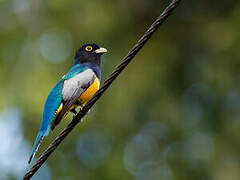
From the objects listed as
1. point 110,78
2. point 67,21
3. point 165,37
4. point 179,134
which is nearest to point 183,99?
point 179,134

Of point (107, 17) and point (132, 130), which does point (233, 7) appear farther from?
point (132, 130)

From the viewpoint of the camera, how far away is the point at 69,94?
5.57 m

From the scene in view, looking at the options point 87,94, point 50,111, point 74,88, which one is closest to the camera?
point 50,111

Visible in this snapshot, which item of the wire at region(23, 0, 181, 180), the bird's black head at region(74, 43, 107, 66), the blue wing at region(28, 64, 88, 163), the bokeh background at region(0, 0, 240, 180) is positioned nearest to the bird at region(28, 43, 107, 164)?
the blue wing at region(28, 64, 88, 163)

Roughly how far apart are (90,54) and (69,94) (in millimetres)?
1344

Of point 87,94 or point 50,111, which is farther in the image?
point 87,94

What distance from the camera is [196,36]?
11328 mm

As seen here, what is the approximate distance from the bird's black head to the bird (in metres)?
0.11

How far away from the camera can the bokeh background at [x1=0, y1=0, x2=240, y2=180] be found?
9.82 meters

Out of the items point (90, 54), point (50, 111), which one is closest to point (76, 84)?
point (50, 111)

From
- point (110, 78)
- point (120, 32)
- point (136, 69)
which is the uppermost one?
point (110, 78)

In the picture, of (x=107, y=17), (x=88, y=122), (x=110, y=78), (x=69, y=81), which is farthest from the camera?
(x=107, y=17)

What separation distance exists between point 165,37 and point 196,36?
2.80ft

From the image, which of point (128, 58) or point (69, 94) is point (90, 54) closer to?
point (69, 94)
